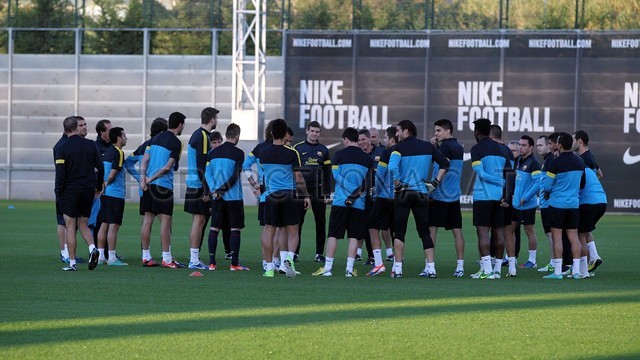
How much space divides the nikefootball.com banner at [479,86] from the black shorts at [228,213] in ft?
53.4

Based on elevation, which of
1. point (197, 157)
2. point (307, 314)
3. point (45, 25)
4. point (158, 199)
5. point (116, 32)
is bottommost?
point (307, 314)

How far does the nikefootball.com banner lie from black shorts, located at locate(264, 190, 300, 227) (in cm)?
1669

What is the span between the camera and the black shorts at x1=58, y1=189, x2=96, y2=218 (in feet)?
44.8

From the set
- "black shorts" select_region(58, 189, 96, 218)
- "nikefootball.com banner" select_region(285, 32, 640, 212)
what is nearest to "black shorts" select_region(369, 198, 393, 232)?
"black shorts" select_region(58, 189, 96, 218)

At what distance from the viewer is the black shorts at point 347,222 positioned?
45.8 ft

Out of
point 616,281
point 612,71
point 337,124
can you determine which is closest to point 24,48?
point 337,124

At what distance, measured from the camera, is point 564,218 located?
13.9m

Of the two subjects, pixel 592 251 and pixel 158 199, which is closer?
pixel 158 199

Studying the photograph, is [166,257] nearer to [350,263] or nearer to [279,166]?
[279,166]

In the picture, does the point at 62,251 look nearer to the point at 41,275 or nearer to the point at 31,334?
the point at 41,275

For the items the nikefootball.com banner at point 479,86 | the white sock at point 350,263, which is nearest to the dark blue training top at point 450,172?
the white sock at point 350,263

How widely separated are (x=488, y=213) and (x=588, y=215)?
1.46 m

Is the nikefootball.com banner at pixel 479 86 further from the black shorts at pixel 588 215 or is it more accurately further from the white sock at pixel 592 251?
the black shorts at pixel 588 215

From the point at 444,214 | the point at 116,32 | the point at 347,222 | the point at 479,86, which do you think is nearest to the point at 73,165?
the point at 347,222
